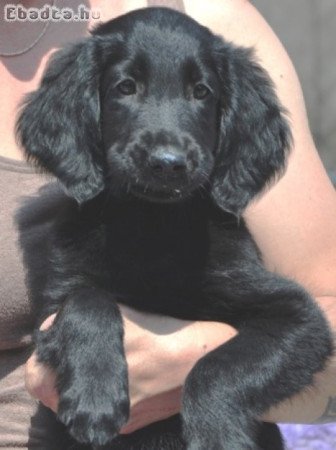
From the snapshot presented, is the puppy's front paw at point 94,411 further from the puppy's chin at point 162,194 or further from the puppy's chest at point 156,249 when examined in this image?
the puppy's chin at point 162,194

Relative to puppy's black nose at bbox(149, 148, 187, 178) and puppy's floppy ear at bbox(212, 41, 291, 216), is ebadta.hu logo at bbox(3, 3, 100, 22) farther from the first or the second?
puppy's black nose at bbox(149, 148, 187, 178)

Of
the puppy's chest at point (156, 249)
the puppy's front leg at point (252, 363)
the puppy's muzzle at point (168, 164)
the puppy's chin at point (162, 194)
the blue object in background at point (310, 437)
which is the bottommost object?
the blue object in background at point (310, 437)

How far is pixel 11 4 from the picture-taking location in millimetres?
2947

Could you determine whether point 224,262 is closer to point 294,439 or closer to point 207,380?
point 207,380

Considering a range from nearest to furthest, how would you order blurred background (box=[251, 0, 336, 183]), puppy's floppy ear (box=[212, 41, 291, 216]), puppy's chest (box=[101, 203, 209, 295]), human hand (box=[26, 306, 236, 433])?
1. human hand (box=[26, 306, 236, 433])
2. puppy's chest (box=[101, 203, 209, 295])
3. puppy's floppy ear (box=[212, 41, 291, 216])
4. blurred background (box=[251, 0, 336, 183])

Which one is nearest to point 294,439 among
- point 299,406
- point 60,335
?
point 299,406

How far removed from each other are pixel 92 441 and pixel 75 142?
2.30 ft

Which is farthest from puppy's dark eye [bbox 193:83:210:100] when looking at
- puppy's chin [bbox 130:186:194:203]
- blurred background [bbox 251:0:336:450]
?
blurred background [bbox 251:0:336:450]

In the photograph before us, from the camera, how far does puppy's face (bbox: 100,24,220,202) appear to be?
2564 millimetres

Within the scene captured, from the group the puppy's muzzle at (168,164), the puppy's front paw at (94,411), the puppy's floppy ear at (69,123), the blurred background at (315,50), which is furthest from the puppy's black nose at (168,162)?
the blurred background at (315,50)

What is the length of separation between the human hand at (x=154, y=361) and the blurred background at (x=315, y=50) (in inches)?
137

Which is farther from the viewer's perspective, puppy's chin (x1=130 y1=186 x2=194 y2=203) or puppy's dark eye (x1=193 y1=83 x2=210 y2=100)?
puppy's dark eye (x1=193 y1=83 x2=210 y2=100)

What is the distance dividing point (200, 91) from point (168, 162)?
13.1 inches

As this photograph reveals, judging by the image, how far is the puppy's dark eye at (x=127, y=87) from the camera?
8.87 feet
